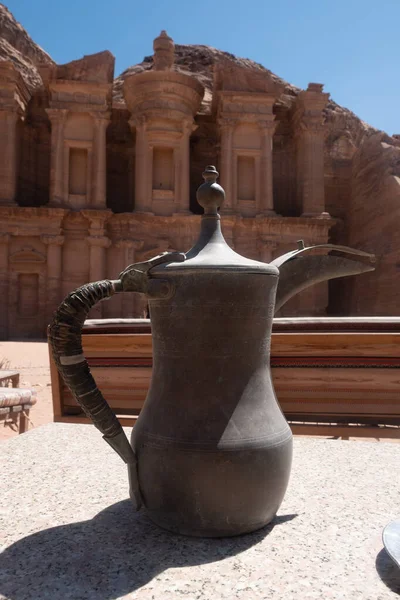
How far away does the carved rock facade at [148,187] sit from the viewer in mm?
20062

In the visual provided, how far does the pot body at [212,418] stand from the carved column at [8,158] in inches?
777

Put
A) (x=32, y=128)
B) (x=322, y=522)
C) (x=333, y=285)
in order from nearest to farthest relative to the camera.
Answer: (x=322, y=522), (x=32, y=128), (x=333, y=285)

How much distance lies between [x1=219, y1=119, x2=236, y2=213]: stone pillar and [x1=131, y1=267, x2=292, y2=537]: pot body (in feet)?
63.3

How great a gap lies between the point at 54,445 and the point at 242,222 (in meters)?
18.1

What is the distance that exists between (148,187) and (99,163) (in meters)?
2.33

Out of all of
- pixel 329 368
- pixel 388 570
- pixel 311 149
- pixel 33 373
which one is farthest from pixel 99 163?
pixel 388 570

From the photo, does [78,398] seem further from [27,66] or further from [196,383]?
[27,66]

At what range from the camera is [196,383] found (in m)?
2.19

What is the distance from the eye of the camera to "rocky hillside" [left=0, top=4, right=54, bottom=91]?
28883 mm

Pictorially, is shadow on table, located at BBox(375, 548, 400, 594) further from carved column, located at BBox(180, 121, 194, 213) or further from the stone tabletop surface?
carved column, located at BBox(180, 121, 194, 213)

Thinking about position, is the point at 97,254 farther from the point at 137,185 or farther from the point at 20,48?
the point at 20,48

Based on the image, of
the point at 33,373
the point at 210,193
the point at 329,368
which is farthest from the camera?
the point at 33,373

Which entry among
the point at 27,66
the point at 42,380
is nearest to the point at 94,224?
the point at 42,380

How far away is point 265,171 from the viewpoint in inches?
861
